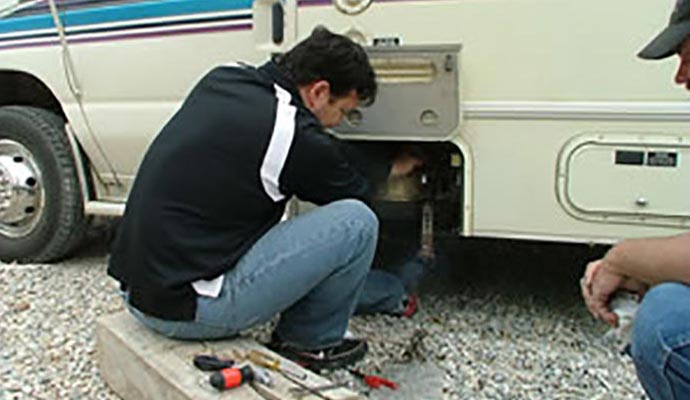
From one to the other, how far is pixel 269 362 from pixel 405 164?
99cm

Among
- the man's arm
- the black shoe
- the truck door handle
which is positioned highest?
the truck door handle

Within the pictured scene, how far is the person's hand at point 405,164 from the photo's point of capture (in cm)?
280

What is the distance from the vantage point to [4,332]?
2883 millimetres

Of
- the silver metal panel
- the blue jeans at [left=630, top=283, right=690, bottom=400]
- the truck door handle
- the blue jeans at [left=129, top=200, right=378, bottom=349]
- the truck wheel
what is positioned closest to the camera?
the blue jeans at [left=630, top=283, right=690, bottom=400]

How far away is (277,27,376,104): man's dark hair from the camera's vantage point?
2.31 metres

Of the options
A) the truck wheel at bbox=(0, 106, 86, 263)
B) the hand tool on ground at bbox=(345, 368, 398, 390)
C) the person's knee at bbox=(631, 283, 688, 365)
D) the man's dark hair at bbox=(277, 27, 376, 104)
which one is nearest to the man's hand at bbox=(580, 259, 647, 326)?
the person's knee at bbox=(631, 283, 688, 365)

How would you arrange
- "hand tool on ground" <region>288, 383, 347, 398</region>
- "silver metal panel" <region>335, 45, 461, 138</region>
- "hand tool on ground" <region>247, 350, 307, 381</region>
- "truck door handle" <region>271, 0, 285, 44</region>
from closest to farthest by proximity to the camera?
"hand tool on ground" <region>288, 383, 347, 398</region>, "hand tool on ground" <region>247, 350, 307, 381</region>, "silver metal panel" <region>335, 45, 461, 138</region>, "truck door handle" <region>271, 0, 285, 44</region>

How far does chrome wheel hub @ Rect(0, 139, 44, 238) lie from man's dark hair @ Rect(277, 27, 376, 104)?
71.6 inches

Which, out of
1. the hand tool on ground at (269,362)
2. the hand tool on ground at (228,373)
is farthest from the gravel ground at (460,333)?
the hand tool on ground at (228,373)

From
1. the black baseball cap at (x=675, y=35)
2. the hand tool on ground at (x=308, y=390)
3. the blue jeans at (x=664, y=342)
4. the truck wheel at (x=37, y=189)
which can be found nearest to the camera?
the blue jeans at (x=664, y=342)

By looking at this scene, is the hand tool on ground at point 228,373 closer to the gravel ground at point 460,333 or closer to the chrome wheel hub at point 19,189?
the gravel ground at point 460,333

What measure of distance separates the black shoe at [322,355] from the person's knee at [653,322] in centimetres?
112

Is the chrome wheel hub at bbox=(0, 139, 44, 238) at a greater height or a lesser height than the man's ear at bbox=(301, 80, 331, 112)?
lesser

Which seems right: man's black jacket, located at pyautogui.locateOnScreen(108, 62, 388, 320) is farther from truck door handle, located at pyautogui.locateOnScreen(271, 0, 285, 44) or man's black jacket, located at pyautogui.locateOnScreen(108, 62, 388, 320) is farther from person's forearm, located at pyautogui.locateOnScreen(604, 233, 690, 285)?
person's forearm, located at pyautogui.locateOnScreen(604, 233, 690, 285)
